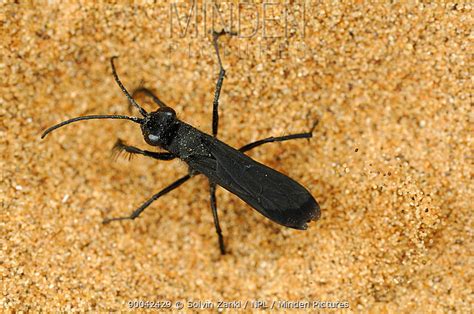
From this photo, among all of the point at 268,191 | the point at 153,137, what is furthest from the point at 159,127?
the point at 268,191

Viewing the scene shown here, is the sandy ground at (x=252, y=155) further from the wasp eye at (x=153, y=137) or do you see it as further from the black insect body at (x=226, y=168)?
the wasp eye at (x=153, y=137)

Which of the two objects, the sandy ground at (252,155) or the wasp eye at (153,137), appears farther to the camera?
the sandy ground at (252,155)

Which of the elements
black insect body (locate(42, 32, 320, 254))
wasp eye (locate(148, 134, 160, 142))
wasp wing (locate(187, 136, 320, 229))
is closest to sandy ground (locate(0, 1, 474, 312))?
black insect body (locate(42, 32, 320, 254))

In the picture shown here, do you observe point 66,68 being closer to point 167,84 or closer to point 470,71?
point 167,84

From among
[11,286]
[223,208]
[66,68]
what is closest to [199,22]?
[66,68]

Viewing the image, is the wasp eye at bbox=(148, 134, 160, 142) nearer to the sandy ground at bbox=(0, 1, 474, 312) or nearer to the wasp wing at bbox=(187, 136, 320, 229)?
the wasp wing at bbox=(187, 136, 320, 229)

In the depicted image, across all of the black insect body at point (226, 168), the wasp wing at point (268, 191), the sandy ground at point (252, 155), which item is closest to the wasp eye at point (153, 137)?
the black insect body at point (226, 168)

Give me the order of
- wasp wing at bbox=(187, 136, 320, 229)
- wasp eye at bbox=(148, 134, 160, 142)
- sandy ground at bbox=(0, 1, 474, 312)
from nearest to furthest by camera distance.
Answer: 1. wasp wing at bbox=(187, 136, 320, 229)
2. wasp eye at bbox=(148, 134, 160, 142)
3. sandy ground at bbox=(0, 1, 474, 312)
